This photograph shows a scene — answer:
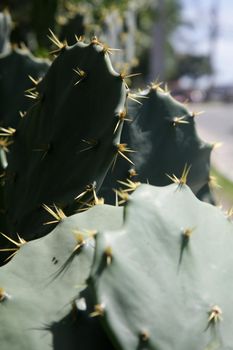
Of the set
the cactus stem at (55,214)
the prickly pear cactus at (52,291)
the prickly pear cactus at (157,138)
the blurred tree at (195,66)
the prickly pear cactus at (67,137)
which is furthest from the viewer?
the blurred tree at (195,66)

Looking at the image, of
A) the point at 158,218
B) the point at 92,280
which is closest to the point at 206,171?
the point at 158,218

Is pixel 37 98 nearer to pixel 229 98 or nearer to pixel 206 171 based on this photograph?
pixel 206 171

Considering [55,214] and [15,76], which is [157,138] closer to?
[55,214]

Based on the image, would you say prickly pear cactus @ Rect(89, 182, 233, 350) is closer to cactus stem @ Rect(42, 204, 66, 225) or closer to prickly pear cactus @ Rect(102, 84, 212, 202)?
cactus stem @ Rect(42, 204, 66, 225)

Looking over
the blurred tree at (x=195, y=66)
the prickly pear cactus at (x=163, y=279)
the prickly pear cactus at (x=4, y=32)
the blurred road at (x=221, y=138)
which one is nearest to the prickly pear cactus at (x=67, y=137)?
the prickly pear cactus at (x=163, y=279)

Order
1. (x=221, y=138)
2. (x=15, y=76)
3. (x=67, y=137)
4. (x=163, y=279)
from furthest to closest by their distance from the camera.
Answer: (x=221, y=138)
(x=15, y=76)
(x=67, y=137)
(x=163, y=279)

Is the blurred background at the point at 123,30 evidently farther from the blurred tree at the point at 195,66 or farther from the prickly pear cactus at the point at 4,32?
the blurred tree at the point at 195,66

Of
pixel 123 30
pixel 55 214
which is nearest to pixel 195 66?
pixel 123 30
